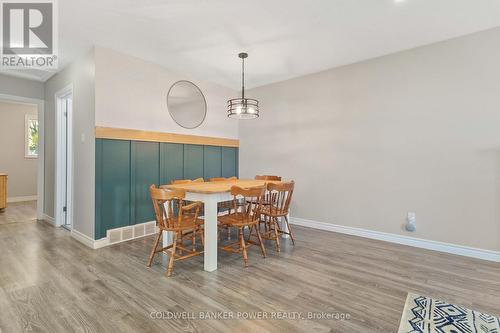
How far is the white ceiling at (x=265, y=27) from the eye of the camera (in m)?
2.34

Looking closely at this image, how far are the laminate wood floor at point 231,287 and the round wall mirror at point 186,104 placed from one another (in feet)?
6.97

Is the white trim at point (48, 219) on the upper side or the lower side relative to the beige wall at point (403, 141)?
lower

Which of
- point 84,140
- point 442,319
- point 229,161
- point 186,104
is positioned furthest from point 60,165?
point 442,319

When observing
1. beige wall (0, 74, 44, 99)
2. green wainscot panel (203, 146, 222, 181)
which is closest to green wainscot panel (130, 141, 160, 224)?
green wainscot panel (203, 146, 222, 181)

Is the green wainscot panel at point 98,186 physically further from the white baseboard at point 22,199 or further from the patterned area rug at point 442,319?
the white baseboard at point 22,199

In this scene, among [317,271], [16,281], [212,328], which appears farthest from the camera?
[317,271]

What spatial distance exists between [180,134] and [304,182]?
223 cm

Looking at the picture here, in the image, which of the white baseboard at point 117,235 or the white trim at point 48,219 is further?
the white trim at point 48,219

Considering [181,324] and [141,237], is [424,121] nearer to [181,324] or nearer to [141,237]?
[181,324]

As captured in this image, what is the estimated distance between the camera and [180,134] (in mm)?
4031

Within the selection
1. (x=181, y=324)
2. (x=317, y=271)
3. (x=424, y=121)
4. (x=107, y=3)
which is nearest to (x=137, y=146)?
(x=107, y=3)
